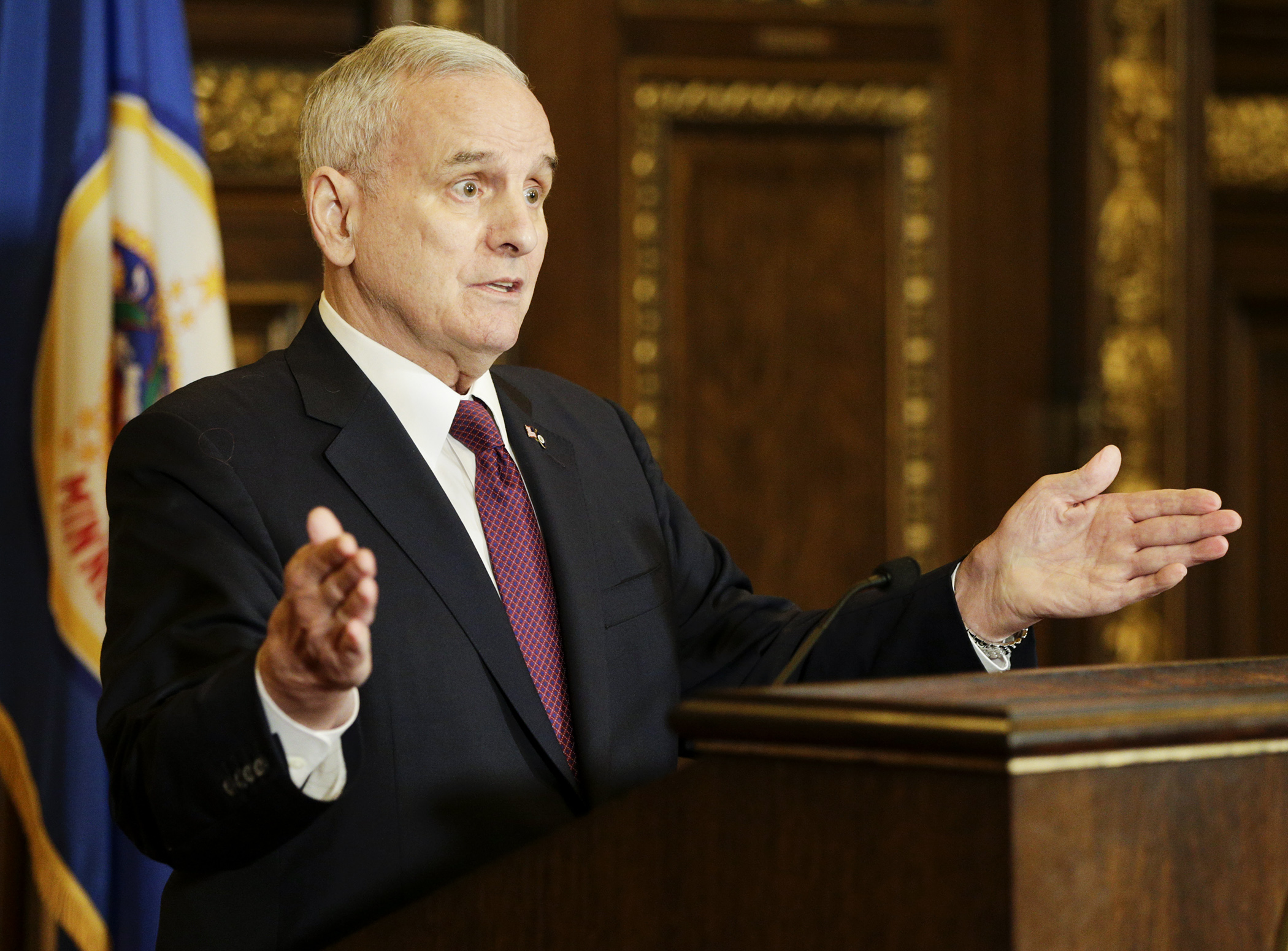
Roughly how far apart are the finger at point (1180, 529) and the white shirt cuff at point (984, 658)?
0.21 meters

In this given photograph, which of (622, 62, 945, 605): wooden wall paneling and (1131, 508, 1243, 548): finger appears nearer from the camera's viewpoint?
(1131, 508, 1243, 548): finger

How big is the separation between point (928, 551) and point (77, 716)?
6.83 feet

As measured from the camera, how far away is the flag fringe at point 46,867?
2299 millimetres

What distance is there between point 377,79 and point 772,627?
0.80m

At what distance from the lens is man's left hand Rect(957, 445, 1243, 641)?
1.39 m

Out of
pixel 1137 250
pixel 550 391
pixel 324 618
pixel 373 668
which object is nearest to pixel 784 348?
pixel 1137 250

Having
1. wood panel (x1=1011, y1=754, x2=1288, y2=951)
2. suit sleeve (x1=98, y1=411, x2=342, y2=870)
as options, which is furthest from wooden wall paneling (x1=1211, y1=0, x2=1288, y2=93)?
wood panel (x1=1011, y1=754, x2=1288, y2=951)

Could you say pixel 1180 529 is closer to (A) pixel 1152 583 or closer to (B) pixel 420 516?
(A) pixel 1152 583

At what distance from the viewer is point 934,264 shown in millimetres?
3666

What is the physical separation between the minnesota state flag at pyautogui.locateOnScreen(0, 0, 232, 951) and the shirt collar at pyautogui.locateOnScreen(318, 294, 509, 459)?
2.84ft

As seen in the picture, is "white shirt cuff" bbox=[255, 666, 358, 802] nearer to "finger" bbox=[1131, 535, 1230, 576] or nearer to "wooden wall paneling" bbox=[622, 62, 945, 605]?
"finger" bbox=[1131, 535, 1230, 576]

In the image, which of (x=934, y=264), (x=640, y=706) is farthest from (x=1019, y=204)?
(x=640, y=706)

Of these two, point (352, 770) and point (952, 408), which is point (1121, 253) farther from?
point (352, 770)

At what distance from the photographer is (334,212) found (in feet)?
5.66
